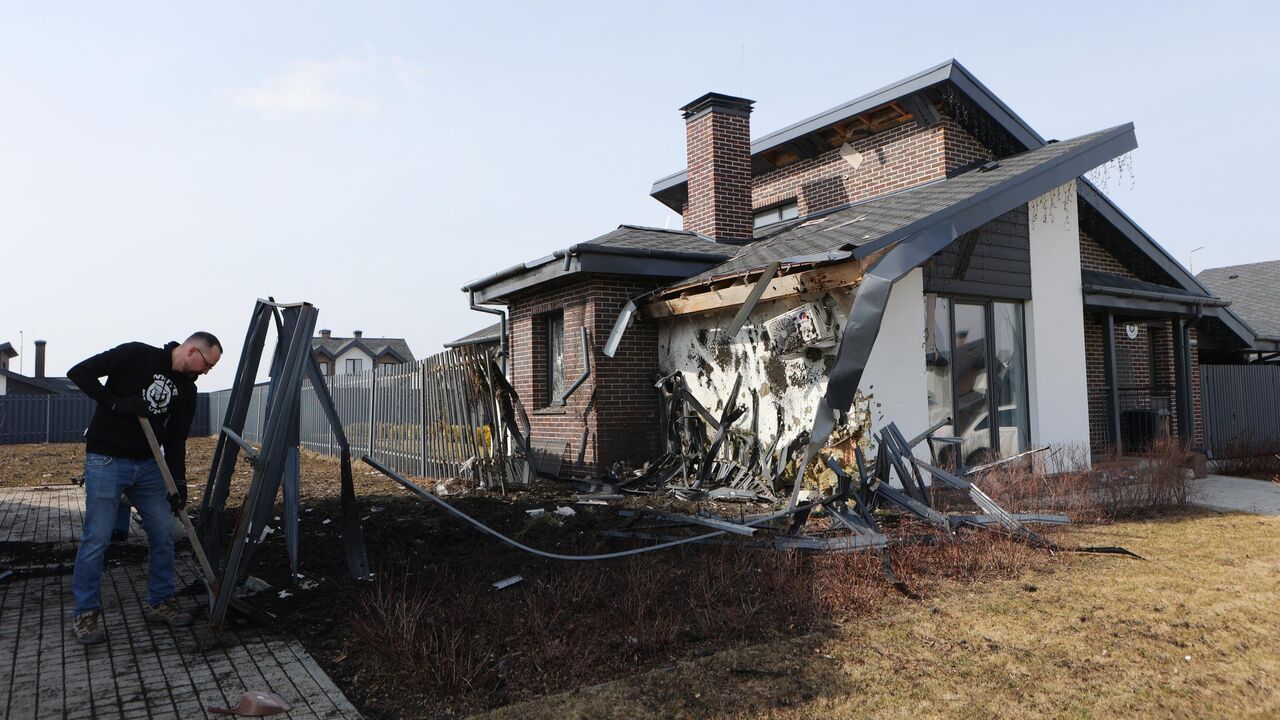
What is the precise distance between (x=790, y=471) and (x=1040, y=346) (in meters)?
4.35

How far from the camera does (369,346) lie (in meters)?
63.1

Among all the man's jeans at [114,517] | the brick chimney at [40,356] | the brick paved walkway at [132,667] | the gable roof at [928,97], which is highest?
the gable roof at [928,97]

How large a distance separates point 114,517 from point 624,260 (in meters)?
7.12

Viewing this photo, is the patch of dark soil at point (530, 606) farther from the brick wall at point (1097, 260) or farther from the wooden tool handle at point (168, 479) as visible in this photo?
the brick wall at point (1097, 260)

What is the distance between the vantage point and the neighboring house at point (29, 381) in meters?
41.4

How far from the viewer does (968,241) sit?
1002 centimetres

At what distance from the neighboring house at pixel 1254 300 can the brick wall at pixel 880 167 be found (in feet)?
25.4

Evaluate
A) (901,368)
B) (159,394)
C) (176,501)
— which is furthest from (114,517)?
(901,368)

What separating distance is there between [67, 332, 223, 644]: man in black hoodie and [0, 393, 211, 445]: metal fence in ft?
85.0

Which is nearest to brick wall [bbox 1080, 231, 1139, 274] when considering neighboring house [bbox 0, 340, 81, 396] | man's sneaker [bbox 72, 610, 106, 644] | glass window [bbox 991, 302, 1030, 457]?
glass window [bbox 991, 302, 1030, 457]

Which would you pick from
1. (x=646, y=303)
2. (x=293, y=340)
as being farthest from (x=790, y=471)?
(x=293, y=340)

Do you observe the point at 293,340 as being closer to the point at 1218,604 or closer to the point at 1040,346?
the point at 1218,604

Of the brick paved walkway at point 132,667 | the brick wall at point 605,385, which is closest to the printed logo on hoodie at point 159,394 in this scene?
the brick paved walkway at point 132,667

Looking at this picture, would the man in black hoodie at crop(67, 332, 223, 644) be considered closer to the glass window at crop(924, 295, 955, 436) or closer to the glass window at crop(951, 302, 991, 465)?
the glass window at crop(924, 295, 955, 436)
